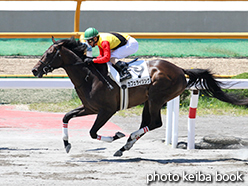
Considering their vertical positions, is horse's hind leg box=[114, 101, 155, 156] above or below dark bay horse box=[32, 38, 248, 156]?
below

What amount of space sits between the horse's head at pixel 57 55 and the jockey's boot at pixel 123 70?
0.50 m

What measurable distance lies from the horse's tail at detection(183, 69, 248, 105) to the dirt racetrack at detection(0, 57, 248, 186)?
741mm

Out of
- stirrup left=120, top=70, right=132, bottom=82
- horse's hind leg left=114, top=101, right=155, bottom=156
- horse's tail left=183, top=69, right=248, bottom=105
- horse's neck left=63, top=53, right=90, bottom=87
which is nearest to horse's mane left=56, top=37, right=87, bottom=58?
horse's neck left=63, top=53, right=90, bottom=87

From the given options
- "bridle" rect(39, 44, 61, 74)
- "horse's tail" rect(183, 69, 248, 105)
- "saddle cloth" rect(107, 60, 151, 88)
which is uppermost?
"bridle" rect(39, 44, 61, 74)

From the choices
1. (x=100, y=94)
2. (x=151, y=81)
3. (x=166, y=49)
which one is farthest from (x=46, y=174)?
(x=166, y=49)

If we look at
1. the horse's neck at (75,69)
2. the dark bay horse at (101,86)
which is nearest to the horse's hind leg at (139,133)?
the dark bay horse at (101,86)

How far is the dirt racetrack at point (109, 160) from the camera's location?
4539 millimetres

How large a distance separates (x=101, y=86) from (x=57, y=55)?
690 millimetres

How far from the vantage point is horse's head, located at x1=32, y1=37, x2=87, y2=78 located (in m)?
5.51

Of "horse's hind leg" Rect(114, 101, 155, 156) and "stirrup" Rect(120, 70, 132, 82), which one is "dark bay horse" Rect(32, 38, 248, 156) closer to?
"horse's hind leg" Rect(114, 101, 155, 156)

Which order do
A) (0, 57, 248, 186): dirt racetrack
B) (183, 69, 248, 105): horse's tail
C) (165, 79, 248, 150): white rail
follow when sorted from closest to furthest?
(0, 57, 248, 186): dirt racetrack, (183, 69, 248, 105): horse's tail, (165, 79, 248, 150): white rail

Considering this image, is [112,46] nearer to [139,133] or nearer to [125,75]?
[125,75]

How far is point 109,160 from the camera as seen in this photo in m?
5.42

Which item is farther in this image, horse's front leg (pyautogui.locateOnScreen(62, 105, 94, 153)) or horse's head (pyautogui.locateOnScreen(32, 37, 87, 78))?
horse's front leg (pyautogui.locateOnScreen(62, 105, 94, 153))
